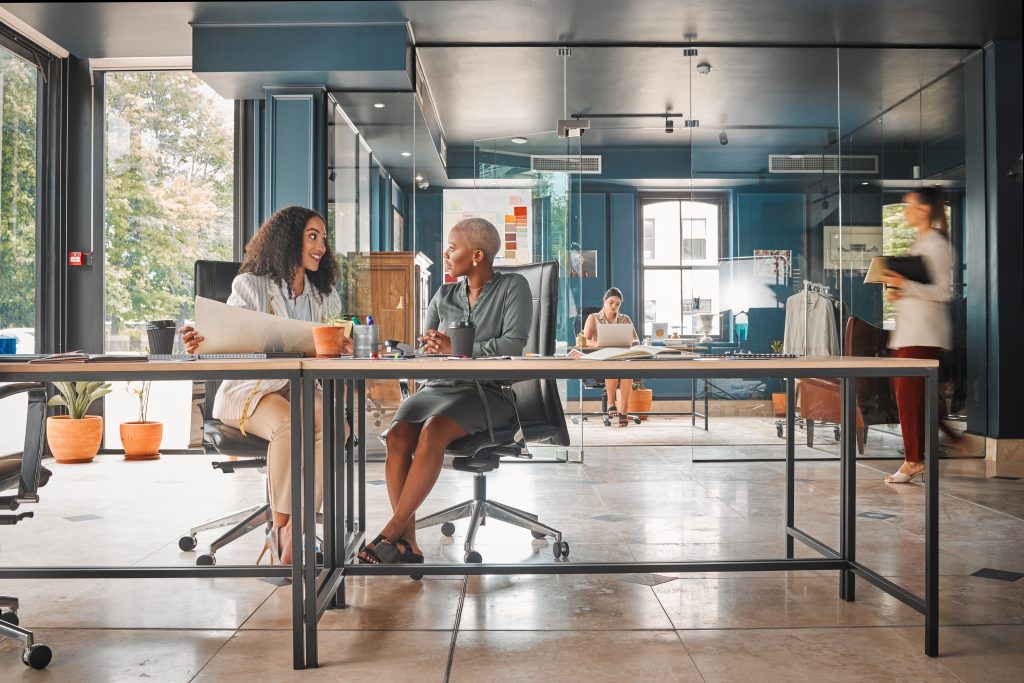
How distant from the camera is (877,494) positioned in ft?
14.2

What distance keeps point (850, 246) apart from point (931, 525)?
3.97 metres

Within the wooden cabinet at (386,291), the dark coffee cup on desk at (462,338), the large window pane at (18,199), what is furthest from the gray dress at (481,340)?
the large window pane at (18,199)

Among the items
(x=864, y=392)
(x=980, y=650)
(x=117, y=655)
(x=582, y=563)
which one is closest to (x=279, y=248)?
(x=117, y=655)

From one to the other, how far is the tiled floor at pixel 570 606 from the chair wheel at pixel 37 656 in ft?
0.13

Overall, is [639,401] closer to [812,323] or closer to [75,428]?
[812,323]

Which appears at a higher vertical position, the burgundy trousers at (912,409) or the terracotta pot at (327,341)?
the terracotta pot at (327,341)

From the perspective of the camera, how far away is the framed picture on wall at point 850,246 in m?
5.59

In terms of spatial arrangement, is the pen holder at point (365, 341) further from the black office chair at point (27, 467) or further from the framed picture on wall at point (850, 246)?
the framed picture on wall at point (850, 246)

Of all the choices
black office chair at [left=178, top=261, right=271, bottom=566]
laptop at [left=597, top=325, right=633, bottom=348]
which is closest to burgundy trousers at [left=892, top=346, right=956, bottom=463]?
laptop at [left=597, top=325, right=633, bottom=348]

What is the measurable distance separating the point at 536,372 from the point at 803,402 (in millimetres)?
4308

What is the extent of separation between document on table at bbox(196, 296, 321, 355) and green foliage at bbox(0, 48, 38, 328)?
3776 millimetres

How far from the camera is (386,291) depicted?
583cm

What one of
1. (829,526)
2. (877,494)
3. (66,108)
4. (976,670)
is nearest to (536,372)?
(976,670)

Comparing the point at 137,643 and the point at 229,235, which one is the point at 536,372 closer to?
the point at 137,643
